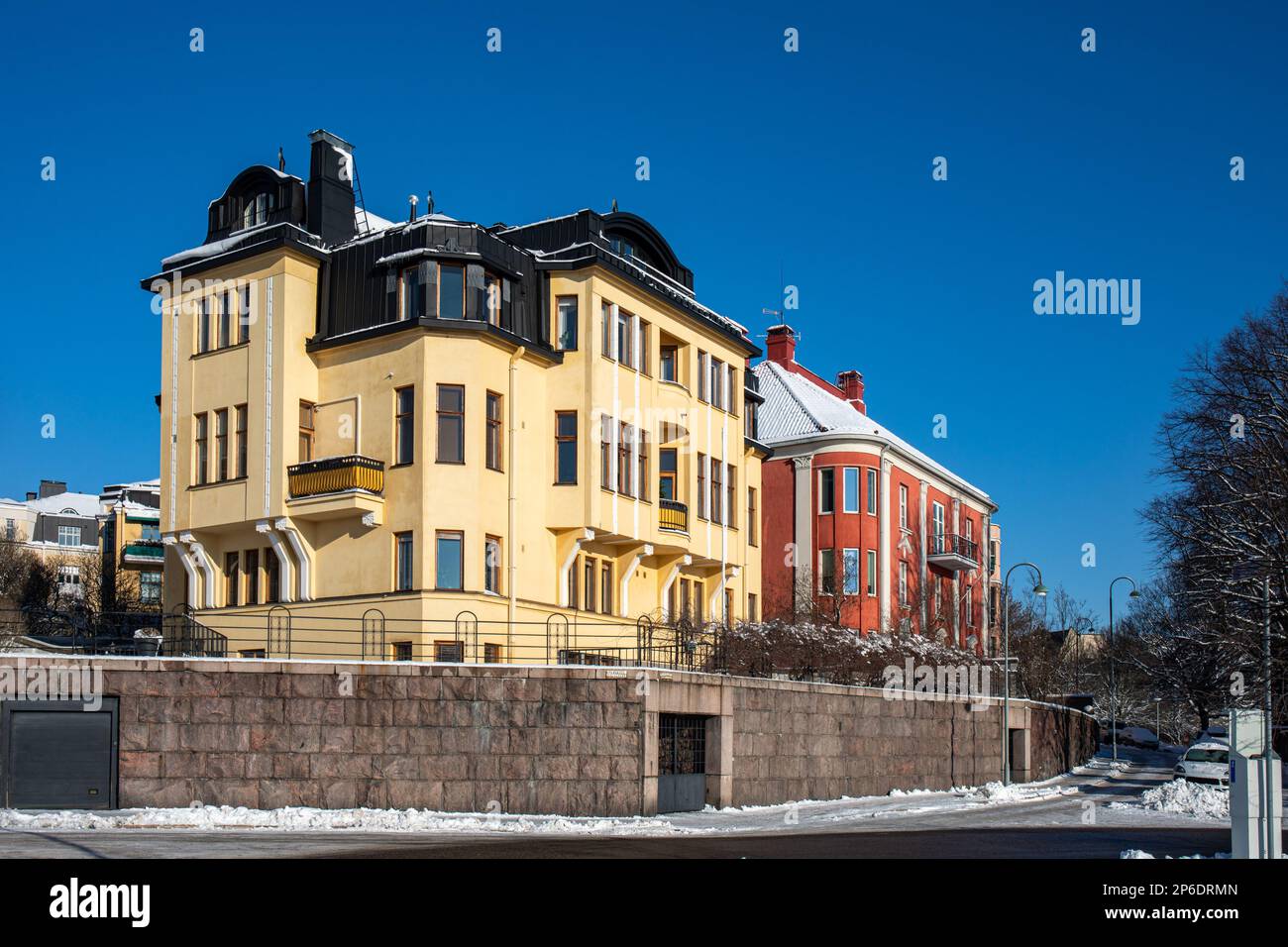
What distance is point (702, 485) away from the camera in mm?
41781

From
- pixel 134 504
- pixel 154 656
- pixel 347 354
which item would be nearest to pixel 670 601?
pixel 347 354

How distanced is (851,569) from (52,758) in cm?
3391

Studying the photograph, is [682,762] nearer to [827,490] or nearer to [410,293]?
[410,293]

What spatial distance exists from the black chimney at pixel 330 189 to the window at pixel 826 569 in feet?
75.6

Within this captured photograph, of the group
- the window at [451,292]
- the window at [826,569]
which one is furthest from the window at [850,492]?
the window at [451,292]

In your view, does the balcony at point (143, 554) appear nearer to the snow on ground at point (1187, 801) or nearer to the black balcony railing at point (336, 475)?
the black balcony railing at point (336, 475)

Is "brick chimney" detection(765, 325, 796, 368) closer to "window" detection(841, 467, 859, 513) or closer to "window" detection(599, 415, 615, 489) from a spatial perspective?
"window" detection(841, 467, 859, 513)

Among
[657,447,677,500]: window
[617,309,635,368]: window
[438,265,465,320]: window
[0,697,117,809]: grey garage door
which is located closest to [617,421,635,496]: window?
[617,309,635,368]: window

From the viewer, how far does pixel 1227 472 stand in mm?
42406

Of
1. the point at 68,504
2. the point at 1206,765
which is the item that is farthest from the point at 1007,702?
the point at 68,504

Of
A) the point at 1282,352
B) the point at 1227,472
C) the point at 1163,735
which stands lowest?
the point at 1163,735

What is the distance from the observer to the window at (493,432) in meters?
34.6
